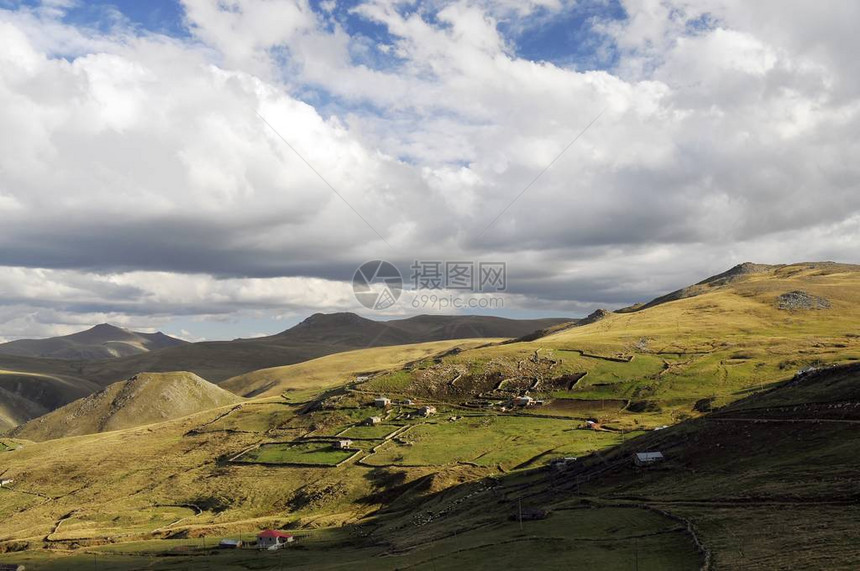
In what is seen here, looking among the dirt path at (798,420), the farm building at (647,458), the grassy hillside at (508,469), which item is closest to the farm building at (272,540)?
the grassy hillside at (508,469)

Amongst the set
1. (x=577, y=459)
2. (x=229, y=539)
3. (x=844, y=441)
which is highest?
(x=844, y=441)

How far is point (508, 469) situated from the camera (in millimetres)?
100000

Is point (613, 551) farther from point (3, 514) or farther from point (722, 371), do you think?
point (3, 514)

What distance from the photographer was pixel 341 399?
538ft

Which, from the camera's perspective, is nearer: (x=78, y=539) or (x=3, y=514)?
(x=78, y=539)

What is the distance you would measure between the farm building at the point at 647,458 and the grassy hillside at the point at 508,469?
1757 mm

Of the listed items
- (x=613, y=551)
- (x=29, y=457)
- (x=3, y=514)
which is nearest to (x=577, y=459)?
(x=613, y=551)

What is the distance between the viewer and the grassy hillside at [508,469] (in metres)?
49.2

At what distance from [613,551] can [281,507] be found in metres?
78.9

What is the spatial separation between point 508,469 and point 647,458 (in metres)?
29.1

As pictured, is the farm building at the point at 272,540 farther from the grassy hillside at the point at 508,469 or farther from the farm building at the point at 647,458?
the farm building at the point at 647,458

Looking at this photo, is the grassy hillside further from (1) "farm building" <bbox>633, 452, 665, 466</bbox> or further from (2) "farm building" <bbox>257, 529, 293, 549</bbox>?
(2) "farm building" <bbox>257, 529, 293, 549</bbox>

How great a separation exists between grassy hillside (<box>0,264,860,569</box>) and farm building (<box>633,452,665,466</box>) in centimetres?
176

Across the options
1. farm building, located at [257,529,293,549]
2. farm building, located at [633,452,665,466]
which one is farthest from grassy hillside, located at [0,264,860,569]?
farm building, located at [257,529,293,549]
